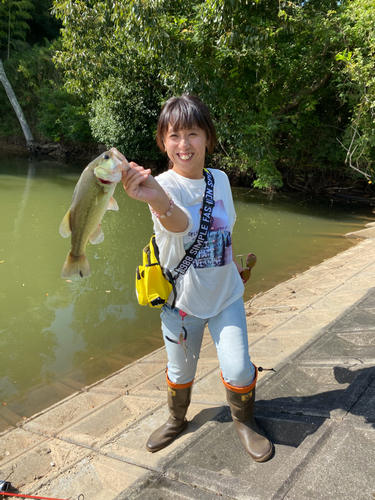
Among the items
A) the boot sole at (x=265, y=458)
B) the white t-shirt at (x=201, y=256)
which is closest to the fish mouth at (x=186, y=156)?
the white t-shirt at (x=201, y=256)

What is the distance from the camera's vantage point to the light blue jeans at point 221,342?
225cm

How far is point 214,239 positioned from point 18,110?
1267 inches

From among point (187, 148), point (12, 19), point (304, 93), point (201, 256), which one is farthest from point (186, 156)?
point (12, 19)

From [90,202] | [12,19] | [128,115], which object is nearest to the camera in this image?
[90,202]

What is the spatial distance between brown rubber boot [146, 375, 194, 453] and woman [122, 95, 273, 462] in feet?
0.50

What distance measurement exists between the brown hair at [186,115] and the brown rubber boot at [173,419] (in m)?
1.65

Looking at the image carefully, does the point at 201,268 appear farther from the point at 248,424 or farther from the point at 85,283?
the point at 85,283

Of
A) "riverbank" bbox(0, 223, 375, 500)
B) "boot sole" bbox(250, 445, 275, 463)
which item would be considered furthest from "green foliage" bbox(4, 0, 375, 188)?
"boot sole" bbox(250, 445, 275, 463)

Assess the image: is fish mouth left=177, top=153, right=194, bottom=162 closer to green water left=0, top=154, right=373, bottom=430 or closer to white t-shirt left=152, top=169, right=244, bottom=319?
white t-shirt left=152, top=169, right=244, bottom=319

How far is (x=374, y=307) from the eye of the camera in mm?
4336

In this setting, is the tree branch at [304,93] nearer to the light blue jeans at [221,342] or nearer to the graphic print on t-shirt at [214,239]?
→ the graphic print on t-shirt at [214,239]

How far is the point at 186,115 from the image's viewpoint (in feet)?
6.96

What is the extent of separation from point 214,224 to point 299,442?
57.6 inches

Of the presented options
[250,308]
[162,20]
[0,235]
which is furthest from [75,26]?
[250,308]
